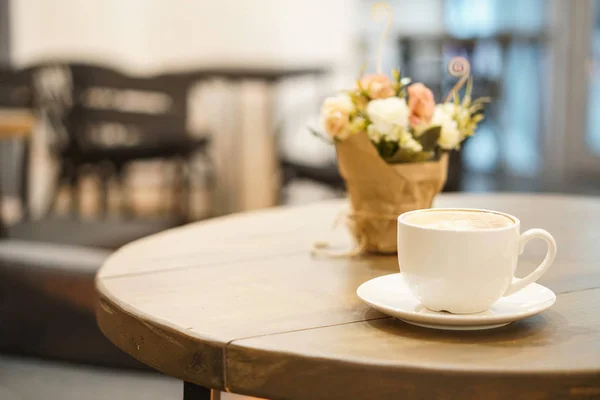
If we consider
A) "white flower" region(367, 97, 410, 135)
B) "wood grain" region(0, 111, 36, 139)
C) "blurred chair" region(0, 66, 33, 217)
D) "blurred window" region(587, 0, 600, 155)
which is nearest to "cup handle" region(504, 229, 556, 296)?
"white flower" region(367, 97, 410, 135)

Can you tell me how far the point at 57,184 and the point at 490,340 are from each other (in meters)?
3.37

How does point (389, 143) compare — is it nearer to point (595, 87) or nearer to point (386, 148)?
point (386, 148)

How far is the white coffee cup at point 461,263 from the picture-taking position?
70 centimetres

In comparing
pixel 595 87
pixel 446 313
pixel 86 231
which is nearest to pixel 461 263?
pixel 446 313

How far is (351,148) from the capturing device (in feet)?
3.48

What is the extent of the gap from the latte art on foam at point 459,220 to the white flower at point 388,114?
0.23 m

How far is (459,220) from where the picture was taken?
2.50 feet

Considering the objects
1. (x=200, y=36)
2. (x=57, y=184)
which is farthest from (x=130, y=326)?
(x=200, y=36)

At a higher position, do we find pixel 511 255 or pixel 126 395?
pixel 511 255

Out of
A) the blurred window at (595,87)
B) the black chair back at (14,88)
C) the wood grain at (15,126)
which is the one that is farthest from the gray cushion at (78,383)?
the blurred window at (595,87)

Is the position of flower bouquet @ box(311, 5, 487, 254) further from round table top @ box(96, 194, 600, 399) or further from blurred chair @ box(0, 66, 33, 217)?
blurred chair @ box(0, 66, 33, 217)

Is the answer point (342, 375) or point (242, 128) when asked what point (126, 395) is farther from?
point (242, 128)

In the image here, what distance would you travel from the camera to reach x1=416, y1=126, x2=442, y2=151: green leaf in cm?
102

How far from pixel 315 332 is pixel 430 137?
1.30 feet
